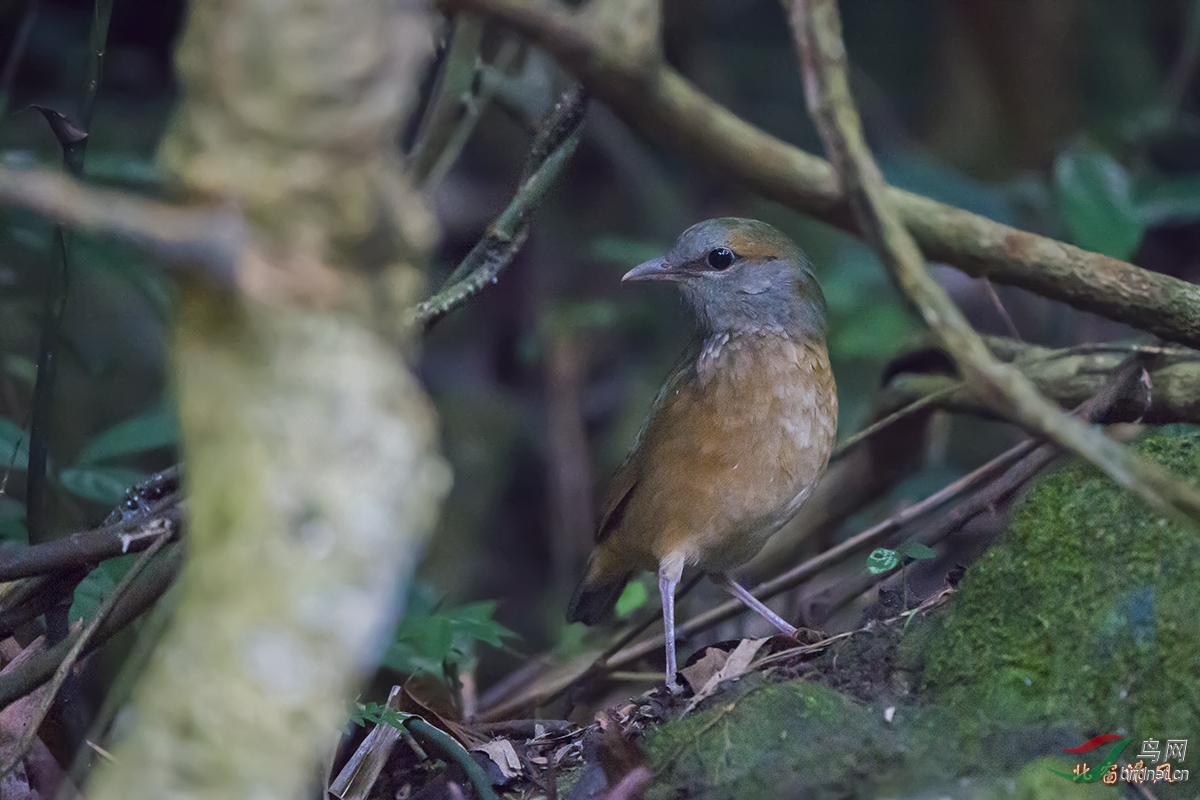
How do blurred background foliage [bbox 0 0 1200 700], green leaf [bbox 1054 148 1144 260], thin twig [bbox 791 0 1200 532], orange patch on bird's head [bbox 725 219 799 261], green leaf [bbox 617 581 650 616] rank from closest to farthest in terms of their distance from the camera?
1. thin twig [bbox 791 0 1200 532]
2. orange patch on bird's head [bbox 725 219 799 261]
3. green leaf [bbox 1054 148 1144 260]
4. green leaf [bbox 617 581 650 616]
5. blurred background foliage [bbox 0 0 1200 700]

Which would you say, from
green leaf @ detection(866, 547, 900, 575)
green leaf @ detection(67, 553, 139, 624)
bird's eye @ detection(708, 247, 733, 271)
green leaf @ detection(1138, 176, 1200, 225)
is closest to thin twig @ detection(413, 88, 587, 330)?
bird's eye @ detection(708, 247, 733, 271)

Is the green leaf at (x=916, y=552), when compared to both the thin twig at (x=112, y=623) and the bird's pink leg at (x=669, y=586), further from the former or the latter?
the thin twig at (x=112, y=623)

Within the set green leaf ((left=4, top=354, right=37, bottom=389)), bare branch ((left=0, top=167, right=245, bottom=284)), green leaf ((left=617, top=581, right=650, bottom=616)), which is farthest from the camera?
green leaf ((left=4, top=354, right=37, bottom=389))

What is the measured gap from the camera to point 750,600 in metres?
3.71

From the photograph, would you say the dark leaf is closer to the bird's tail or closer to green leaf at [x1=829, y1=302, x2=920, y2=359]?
the bird's tail

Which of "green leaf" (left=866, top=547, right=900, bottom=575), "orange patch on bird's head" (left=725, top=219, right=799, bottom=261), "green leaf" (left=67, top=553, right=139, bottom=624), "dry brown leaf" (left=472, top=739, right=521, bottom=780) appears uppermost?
"orange patch on bird's head" (left=725, top=219, right=799, bottom=261)

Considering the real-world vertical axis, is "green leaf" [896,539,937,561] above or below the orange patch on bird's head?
below

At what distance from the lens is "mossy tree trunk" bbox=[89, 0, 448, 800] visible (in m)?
1.37

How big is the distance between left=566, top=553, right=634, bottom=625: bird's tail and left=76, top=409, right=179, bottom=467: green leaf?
Result: 160 centimetres

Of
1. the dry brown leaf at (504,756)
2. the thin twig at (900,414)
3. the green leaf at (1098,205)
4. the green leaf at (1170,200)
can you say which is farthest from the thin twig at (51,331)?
the green leaf at (1170,200)

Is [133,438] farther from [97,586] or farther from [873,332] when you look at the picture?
[873,332]

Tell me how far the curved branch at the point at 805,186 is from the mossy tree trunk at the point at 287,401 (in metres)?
0.69

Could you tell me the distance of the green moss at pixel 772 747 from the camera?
2.25 m

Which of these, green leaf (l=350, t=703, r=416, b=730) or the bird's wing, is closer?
green leaf (l=350, t=703, r=416, b=730)
